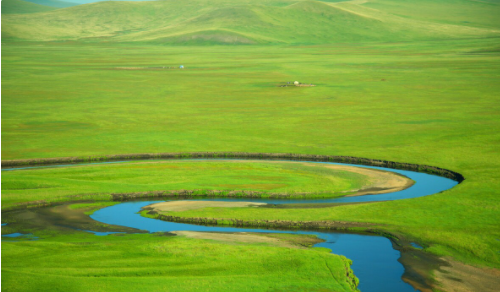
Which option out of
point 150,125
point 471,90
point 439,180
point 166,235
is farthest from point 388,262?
point 471,90

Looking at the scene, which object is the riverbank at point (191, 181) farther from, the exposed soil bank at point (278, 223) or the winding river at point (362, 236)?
the exposed soil bank at point (278, 223)

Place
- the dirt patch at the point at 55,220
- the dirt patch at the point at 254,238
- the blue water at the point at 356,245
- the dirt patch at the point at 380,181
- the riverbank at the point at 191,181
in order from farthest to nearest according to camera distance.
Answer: the dirt patch at the point at 380,181
the riverbank at the point at 191,181
the dirt patch at the point at 55,220
the dirt patch at the point at 254,238
the blue water at the point at 356,245

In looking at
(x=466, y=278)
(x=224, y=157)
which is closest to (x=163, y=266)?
(x=466, y=278)

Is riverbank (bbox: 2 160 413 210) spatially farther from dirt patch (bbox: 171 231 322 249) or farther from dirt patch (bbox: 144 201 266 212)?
dirt patch (bbox: 171 231 322 249)

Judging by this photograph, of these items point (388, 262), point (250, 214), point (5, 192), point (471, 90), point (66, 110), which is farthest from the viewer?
point (471, 90)

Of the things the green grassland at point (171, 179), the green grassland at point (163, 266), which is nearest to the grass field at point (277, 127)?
the green grassland at point (163, 266)

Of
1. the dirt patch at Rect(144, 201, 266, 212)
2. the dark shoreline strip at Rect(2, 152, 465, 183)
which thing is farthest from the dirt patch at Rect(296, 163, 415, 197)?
the dirt patch at Rect(144, 201, 266, 212)

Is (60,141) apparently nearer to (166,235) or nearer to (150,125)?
(150,125)
